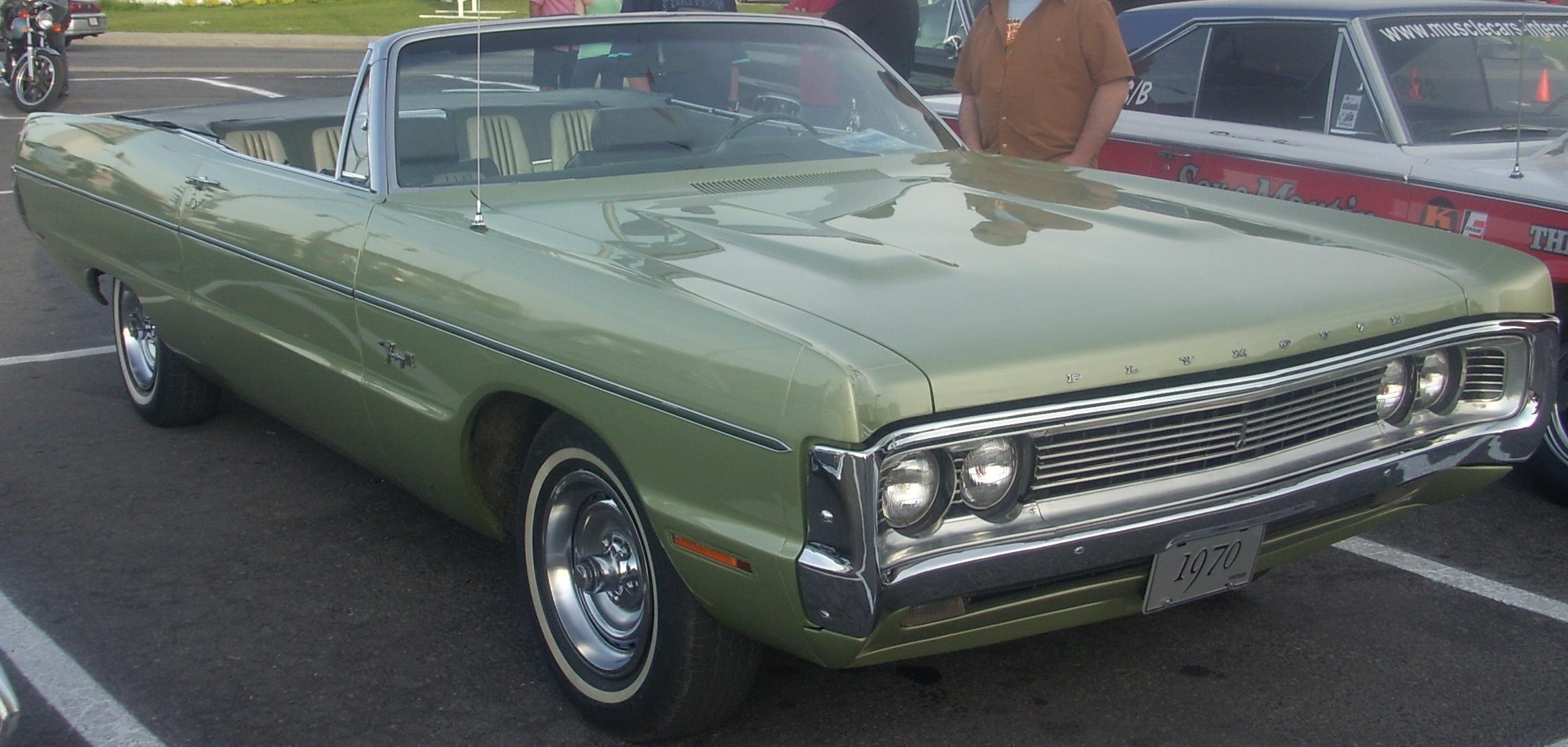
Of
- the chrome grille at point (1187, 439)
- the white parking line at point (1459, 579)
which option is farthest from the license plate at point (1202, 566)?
the white parking line at point (1459, 579)

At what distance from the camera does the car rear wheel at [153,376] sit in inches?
199

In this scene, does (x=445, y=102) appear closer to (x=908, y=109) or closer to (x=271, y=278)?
(x=271, y=278)

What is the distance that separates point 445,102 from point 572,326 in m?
1.32

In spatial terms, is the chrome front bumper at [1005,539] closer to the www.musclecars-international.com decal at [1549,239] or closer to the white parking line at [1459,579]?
the white parking line at [1459,579]

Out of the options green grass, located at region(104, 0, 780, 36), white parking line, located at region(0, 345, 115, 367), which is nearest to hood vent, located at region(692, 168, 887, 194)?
white parking line, located at region(0, 345, 115, 367)

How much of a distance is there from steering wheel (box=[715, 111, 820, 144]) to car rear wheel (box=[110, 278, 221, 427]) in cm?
217

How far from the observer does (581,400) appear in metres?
2.81

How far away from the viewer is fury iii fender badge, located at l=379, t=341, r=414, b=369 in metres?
3.35

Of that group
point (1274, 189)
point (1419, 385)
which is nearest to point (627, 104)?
point (1419, 385)

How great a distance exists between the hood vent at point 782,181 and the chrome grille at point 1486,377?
1.52 meters

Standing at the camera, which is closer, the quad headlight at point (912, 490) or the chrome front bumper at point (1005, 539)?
the chrome front bumper at point (1005, 539)

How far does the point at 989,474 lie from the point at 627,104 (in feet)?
6.32

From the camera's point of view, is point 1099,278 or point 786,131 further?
point 786,131

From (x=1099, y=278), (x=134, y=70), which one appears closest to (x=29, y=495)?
(x=1099, y=278)
